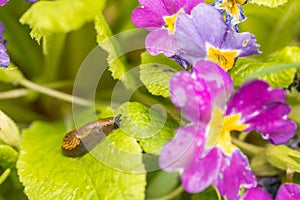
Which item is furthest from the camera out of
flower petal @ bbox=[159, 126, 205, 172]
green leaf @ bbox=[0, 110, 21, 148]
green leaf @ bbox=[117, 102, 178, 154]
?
green leaf @ bbox=[0, 110, 21, 148]

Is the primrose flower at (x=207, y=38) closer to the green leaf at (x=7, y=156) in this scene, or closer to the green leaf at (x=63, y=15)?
the green leaf at (x=63, y=15)

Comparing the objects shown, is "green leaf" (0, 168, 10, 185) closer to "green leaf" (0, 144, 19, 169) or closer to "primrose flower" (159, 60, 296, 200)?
"green leaf" (0, 144, 19, 169)

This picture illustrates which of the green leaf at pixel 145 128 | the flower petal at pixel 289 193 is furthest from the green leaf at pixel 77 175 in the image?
the flower petal at pixel 289 193

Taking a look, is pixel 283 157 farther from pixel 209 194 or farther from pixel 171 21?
pixel 171 21

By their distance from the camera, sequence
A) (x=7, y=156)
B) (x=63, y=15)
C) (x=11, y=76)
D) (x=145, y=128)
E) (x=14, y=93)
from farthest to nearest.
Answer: (x=14, y=93) < (x=11, y=76) < (x=7, y=156) < (x=145, y=128) < (x=63, y=15)

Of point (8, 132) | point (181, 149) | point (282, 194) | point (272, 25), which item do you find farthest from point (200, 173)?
point (272, 25)

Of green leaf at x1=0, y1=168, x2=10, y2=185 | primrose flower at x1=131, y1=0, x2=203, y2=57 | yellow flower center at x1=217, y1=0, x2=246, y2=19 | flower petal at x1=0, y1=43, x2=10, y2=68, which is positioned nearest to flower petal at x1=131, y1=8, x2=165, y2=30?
primrose flower at x1=131, y1=0, x2=203, y2=57
